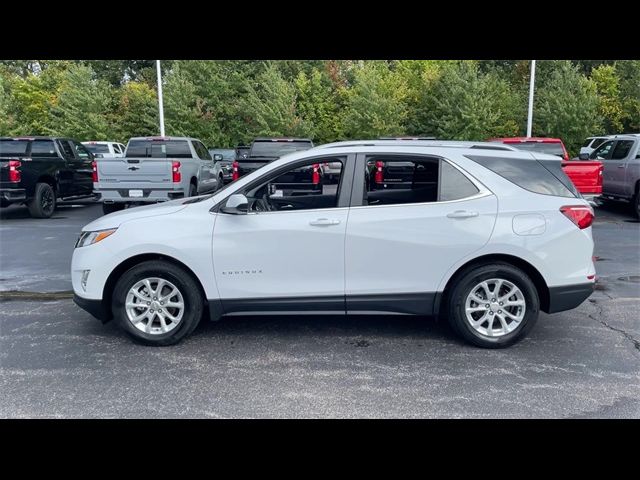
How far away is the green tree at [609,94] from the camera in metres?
27.0

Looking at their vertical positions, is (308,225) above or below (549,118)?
below

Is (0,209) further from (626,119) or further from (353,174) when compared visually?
(626,119)

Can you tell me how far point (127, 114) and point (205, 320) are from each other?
2821cm

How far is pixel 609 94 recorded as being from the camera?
2723 centimetres

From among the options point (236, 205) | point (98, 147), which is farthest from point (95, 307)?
point (98, 147)

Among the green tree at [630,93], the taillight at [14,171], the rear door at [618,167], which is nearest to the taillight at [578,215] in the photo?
the rear door at [618,167]

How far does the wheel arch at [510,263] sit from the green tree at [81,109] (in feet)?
93.8

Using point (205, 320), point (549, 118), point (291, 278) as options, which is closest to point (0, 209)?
point (205, 320)

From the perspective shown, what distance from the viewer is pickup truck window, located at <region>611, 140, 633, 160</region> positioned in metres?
12.4

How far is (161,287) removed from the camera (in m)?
4.85

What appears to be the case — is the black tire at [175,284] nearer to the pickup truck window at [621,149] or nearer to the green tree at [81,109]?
the pickup truck window at [621,149]

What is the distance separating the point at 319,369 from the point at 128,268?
1983 mm

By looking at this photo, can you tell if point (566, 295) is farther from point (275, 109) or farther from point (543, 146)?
point (275, 109)

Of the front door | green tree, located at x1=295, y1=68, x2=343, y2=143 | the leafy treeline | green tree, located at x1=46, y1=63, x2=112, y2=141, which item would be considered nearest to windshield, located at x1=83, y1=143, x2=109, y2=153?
the leafy treeline
